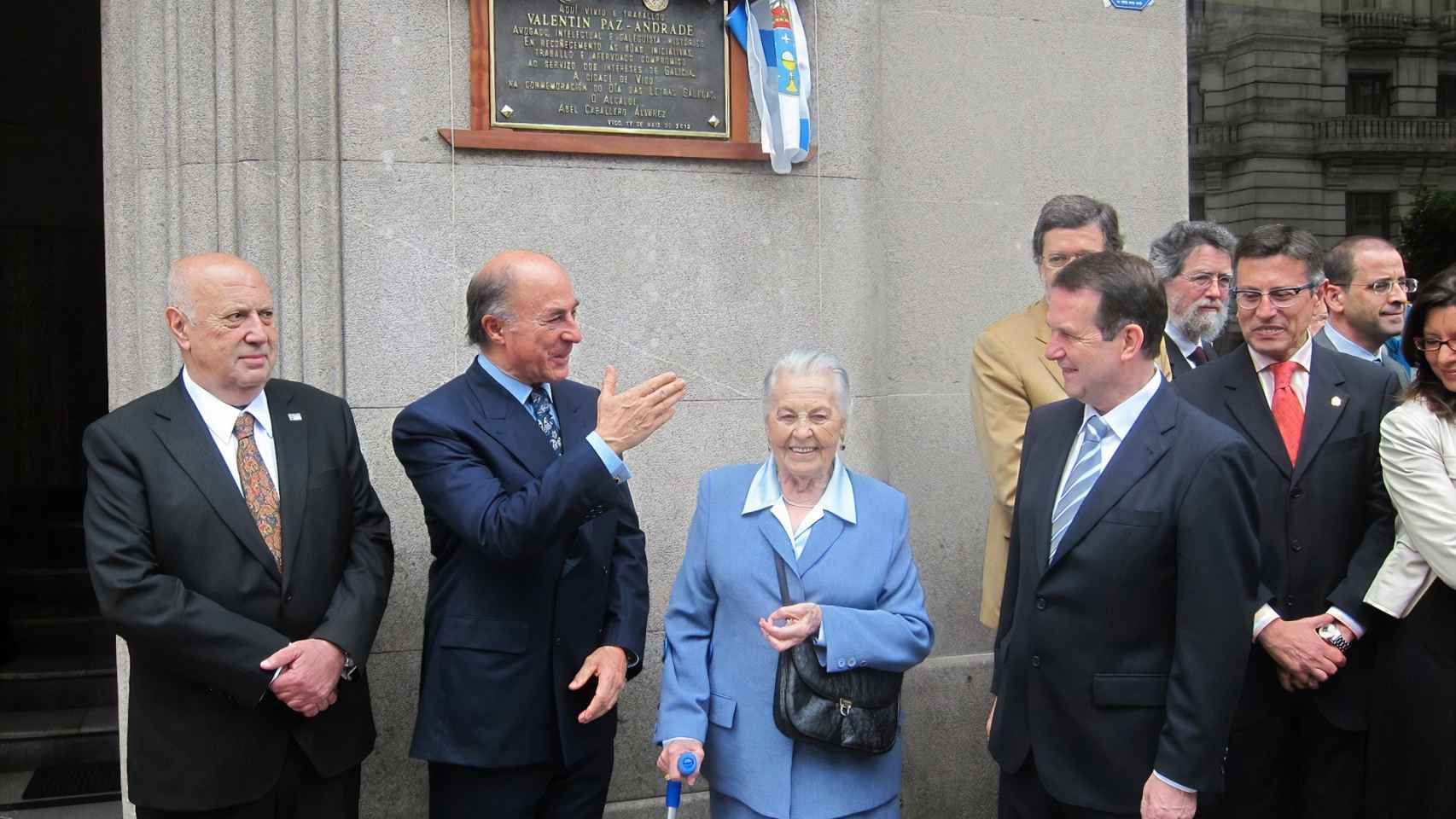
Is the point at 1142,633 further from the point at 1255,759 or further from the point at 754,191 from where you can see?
the point at 754,191

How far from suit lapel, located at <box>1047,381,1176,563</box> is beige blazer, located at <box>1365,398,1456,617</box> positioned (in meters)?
0.86

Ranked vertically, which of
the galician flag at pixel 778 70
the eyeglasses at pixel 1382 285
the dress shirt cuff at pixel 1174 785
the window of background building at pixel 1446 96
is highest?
the window of background building at pixel 1446 96

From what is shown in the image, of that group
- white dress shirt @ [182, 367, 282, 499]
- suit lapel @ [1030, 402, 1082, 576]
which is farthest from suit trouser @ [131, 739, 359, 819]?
suit lapel @ [1030, 402, 1082, 576]

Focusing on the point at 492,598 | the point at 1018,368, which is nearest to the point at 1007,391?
the point at 1018,368

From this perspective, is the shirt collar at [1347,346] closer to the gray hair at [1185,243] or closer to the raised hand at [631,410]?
the gray hair at [1185,243]

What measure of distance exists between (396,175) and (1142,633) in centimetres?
302

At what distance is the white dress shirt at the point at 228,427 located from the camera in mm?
3504

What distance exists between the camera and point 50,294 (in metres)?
8.81

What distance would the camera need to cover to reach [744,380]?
5094mm

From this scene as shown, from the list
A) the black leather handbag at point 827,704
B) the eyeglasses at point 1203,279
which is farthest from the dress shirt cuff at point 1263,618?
the eyeglasses at point 1203,279

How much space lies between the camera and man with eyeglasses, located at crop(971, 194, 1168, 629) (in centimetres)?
422

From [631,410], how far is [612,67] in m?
1.95

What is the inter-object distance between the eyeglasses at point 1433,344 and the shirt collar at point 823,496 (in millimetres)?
1686

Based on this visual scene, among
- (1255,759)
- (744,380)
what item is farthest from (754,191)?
(1255,759)
